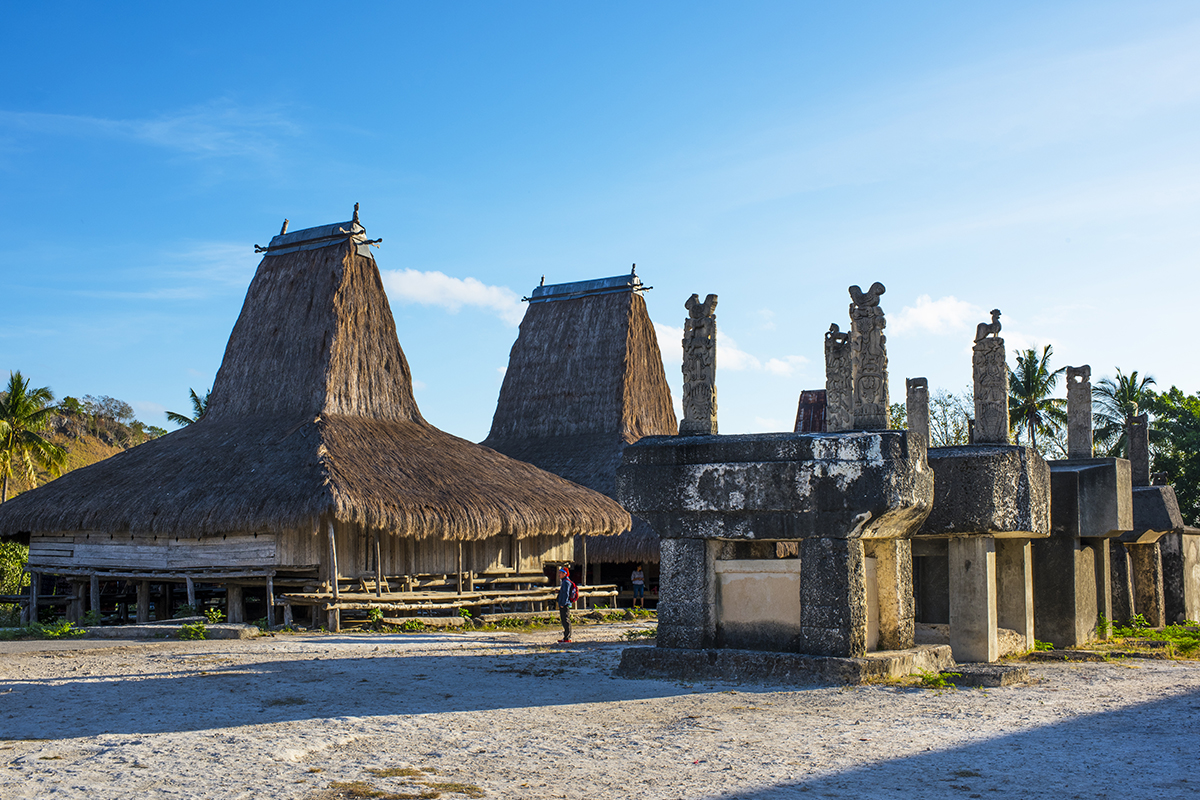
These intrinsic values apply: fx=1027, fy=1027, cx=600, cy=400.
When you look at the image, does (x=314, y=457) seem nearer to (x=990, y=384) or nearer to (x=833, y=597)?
(x=833, y=597)

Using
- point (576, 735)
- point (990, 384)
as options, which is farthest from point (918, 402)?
point (576, 735)

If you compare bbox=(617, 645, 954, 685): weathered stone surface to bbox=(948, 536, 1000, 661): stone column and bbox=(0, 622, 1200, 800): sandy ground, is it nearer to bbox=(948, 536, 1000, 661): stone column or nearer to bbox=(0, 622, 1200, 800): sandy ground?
bbox=(0, 622, 1200, 800): sandy ground

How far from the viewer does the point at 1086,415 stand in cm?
1339

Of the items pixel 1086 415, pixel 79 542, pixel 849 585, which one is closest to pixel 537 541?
pixel 79 542

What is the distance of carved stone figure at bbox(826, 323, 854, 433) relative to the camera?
10938 millimetres

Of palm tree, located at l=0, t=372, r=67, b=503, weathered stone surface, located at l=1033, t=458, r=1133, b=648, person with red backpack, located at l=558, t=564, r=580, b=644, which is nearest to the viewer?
weathered stone surface, located at l=1033, t=458, r=1133, b=648

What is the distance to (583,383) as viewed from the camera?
29625 mm

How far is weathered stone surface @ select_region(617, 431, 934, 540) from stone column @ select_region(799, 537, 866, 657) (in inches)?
6.1

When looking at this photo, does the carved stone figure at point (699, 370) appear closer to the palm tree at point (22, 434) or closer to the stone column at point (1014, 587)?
the stone column at point (1014, 587)

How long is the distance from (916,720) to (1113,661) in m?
4.95

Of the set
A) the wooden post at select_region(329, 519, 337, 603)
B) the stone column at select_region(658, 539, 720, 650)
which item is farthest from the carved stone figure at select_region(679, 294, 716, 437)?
the wooden post at select_region(329, 519, 337, 603)

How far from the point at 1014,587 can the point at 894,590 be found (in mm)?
2660

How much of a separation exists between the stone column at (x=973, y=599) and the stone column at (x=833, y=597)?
6.33 ft

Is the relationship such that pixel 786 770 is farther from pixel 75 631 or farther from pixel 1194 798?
pixel 75 631
